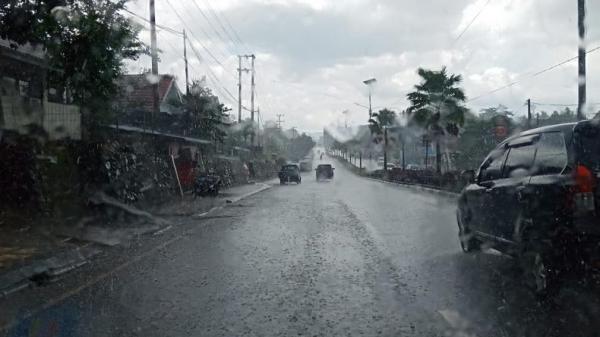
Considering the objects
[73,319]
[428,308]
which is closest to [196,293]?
[73,319]

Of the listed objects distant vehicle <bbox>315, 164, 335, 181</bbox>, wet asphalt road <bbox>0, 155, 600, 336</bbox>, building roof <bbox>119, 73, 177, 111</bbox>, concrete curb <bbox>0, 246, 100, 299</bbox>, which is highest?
building roof <bbox>119, 73, 177, 111</bbox>

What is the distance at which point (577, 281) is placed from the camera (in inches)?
222

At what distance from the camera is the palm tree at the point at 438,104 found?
3516cm

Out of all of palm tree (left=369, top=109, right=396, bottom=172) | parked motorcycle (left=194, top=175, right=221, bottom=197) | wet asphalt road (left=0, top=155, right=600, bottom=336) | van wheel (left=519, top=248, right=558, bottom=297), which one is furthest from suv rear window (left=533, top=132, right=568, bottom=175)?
palm tree (left=369, top=109, right=396, bottom=172)

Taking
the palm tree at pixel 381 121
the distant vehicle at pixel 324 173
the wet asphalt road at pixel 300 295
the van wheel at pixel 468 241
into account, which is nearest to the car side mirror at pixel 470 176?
the van wheel at pixel 468 241

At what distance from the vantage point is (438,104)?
35906mm

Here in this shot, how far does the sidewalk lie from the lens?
24.2ft

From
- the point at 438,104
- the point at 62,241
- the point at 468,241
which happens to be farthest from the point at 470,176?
the point at 438,104

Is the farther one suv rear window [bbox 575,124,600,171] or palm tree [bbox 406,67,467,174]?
palm tree [bbox 406,67,467,174]

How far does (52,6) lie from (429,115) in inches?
1052

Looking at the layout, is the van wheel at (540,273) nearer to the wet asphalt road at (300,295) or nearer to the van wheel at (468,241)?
the wet asphalt road at (300,295)

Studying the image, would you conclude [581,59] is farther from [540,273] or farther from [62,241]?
[62,241]

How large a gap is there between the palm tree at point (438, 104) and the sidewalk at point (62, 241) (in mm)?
22529

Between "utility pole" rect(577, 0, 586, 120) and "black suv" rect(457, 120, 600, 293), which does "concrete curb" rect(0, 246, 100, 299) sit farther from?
"utility pole" rect(577, 0, 586, 120)
